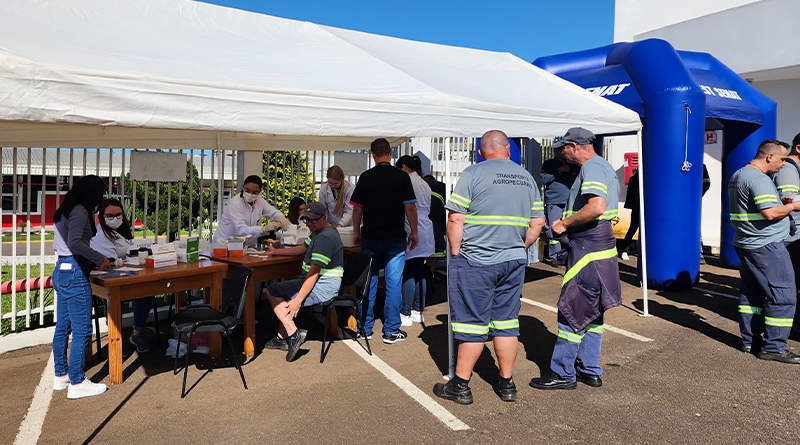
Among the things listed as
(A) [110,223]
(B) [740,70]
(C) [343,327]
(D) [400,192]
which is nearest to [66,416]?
(A) [110,223]

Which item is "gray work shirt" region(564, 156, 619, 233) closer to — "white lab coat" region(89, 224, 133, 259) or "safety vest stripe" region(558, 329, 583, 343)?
"safety vest stripe" region(558, 329, 583, 343)

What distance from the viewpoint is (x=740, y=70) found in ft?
39.2

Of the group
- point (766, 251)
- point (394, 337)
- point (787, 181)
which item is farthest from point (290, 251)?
point (787, 181)

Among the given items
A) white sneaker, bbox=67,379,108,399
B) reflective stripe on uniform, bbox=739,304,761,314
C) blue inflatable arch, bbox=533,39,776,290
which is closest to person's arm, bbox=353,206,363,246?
white sneaker, bbox=67,379,108,399

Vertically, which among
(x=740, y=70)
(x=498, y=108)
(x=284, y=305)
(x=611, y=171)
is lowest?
(x=284, y=305)

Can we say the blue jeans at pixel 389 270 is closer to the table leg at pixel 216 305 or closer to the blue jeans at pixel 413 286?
the blue jeans at pixel 413 286

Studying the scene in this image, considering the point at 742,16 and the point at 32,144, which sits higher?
the point at 742,16

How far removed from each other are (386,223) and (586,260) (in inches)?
73.3

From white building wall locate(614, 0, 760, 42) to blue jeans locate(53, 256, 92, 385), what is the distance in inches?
580

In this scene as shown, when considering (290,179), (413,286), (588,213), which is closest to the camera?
(588,213)

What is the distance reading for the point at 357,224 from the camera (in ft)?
18.0

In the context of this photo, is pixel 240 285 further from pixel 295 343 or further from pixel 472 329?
pixel 472 329

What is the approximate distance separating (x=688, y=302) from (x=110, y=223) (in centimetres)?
604

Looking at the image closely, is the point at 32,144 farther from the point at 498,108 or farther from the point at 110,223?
the point at 498,108
